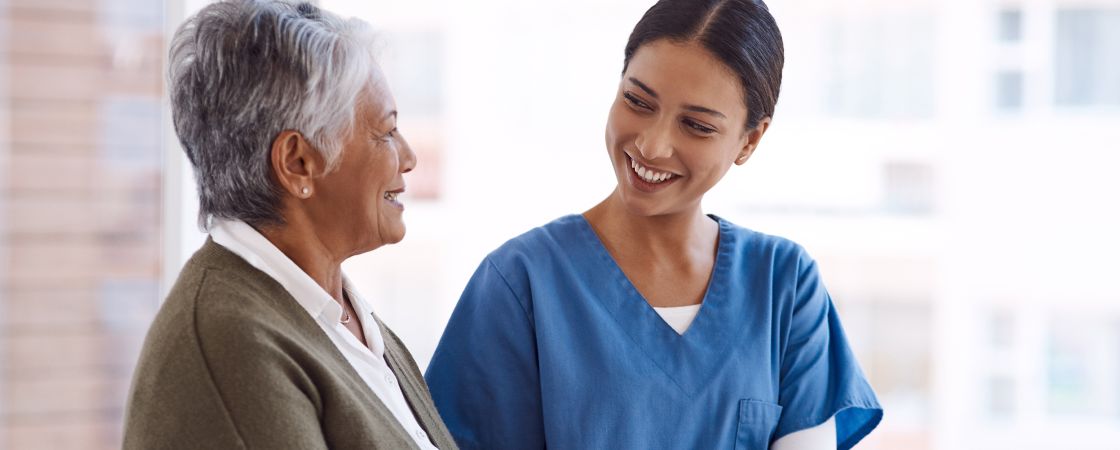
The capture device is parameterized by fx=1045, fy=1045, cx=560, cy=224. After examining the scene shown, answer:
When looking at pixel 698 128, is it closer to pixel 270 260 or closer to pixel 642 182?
pixel 642 182

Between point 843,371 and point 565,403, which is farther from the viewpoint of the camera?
point 843,371

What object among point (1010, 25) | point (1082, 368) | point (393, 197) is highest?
point (1010, 25)

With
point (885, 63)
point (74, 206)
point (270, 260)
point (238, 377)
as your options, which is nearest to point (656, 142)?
point (270, 260)

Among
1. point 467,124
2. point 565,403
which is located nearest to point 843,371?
point 565,403

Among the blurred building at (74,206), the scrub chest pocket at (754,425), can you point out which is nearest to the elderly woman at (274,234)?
the scrub chest pocket at (754,425)

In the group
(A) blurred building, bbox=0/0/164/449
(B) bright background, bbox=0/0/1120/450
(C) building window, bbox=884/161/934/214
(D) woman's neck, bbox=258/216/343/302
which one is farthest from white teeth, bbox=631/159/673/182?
(C) building window, bbox=884/161/934/214

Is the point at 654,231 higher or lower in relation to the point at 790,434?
higher

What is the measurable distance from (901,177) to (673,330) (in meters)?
3.16

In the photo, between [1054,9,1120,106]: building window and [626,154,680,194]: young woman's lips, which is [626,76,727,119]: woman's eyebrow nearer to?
[626,154,680,194]: young woman's lips

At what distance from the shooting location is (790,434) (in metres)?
1.48

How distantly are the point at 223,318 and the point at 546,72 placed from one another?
3.56 meters

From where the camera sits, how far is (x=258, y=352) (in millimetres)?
954

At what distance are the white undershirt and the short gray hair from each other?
0.60 meters

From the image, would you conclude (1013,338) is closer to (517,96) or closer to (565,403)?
(517,96)
